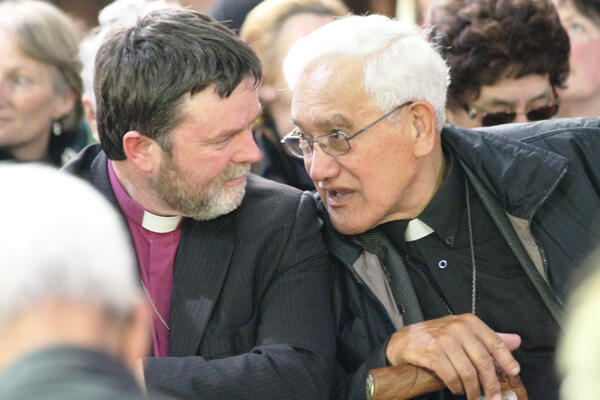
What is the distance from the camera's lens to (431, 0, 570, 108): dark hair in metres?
3.74

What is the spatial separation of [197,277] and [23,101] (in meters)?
1.73

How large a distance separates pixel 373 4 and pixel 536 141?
8.50 ft

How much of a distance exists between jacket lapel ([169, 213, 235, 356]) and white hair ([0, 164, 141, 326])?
5.08 ft

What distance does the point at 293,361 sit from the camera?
8.61ft

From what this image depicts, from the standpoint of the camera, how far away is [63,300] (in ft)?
3.66

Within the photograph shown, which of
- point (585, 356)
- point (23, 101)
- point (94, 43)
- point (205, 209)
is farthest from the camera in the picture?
point (23, 101)

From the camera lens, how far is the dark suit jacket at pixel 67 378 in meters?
1.03

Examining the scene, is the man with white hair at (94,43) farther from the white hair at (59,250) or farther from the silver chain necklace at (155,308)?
the white hair at (59,250)

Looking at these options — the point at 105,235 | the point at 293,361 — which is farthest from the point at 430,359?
the point at 105,235

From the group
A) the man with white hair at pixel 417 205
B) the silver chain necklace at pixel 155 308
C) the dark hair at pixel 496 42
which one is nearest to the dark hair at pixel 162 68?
the man with white hair at pixel 417 205

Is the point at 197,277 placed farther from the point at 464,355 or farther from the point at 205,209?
the point at 464,355

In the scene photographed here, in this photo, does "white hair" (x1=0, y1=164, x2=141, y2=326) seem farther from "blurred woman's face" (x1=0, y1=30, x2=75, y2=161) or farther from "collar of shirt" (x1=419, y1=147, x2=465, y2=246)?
"blurred woman's face" (x1=0, y1=30, x2=75, y2=161)

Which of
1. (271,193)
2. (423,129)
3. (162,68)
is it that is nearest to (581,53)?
(423,129)

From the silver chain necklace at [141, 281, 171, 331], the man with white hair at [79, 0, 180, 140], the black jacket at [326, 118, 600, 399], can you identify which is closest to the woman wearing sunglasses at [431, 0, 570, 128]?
the black jacket at [326, 118, 600, 399]
